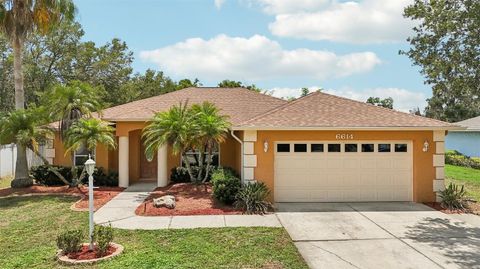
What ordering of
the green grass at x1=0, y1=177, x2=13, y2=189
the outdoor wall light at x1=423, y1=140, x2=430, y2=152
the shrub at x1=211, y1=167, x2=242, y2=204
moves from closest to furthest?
the shrub at x1=211, y1=167, x2=242, y2=204, the outdoor wall light at x1=423, y1=140, x2=430, y2=152, the green grass at x1=0, y1=177, x2=13, y2=189

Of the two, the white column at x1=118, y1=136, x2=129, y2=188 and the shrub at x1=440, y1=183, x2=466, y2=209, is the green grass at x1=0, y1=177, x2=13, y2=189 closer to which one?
the white column at x1=118, y1=136, x2=129, y2=188

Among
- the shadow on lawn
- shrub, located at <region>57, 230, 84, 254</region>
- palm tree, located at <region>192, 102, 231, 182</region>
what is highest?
palm tree, located at <region>192, 102, 231, 182</region>

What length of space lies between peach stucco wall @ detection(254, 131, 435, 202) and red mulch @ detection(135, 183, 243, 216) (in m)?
1.79

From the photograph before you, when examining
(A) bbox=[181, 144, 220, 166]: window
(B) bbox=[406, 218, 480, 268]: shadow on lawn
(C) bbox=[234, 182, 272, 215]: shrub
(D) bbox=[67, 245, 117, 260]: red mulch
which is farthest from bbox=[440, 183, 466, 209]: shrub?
(D) bbox=[67, 245, 117, 260]: red mulch

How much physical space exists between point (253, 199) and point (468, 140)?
26192mm

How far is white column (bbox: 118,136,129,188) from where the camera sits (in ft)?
55.9

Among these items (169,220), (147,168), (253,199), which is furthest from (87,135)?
(253,199)

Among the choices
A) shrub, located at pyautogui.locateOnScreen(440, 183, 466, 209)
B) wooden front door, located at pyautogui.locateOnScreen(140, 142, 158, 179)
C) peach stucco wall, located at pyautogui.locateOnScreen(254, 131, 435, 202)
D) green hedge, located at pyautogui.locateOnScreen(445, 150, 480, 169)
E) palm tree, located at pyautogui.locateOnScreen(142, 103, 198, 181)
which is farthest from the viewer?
green hedge, located at pyautogui.locateOnScreen(445, 150, 480, 169)

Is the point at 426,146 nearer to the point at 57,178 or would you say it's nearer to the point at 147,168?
the point at 147,168

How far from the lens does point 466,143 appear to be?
104 ft

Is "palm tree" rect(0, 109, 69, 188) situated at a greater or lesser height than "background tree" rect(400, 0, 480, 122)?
lesser

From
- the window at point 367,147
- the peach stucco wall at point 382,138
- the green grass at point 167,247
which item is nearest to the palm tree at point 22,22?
the green grass at point 167,247

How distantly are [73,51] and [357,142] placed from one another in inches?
989

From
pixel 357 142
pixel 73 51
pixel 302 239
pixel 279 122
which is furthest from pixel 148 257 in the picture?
pixel 73 51
